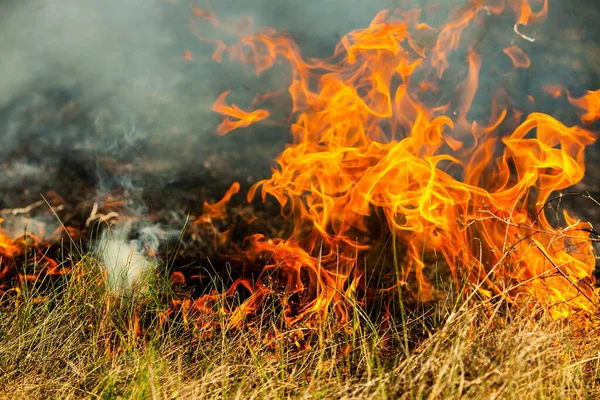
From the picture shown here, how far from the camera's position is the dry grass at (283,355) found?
7.27ft

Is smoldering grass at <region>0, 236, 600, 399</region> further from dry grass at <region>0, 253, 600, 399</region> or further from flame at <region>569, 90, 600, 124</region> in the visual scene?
flame at <region>569, 90, 600, 124</region>

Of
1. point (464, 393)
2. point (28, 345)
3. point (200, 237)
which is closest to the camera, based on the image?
point (464, 393)

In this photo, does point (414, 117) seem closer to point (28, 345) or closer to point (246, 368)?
point (246, 368)

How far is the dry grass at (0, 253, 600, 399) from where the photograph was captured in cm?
221

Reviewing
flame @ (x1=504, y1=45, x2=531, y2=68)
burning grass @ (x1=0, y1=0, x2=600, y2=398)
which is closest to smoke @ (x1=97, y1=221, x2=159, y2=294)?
burning grass @ (x1=0, y1=0, x2=600, y2=398)

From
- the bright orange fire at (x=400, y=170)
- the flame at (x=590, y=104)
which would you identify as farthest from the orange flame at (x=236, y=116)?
the flame at (x=590, y=104)

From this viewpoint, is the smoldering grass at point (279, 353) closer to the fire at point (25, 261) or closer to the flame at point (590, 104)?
the fire at point (25, 261)

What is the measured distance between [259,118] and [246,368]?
270 centimetres

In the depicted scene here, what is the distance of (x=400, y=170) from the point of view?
442 cm

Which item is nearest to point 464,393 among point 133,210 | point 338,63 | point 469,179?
point 469,179

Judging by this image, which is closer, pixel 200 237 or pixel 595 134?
pixel 595 134

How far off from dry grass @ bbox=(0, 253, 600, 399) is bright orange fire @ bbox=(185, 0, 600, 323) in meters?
0.46

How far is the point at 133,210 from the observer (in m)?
5.25

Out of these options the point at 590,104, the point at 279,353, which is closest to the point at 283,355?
the point at 279,353
